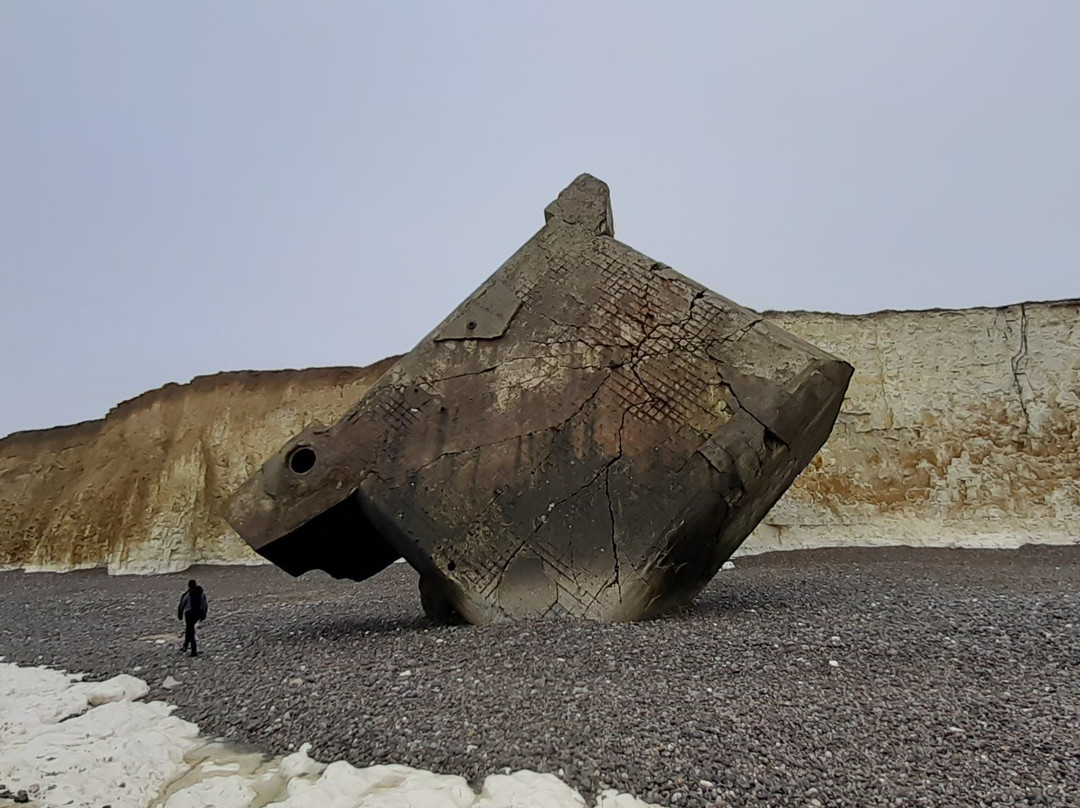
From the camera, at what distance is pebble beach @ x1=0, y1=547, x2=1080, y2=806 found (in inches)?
95.7

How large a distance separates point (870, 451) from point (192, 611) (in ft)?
38.0

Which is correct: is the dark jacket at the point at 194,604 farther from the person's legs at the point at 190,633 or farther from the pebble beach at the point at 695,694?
the pebble beach at the point at 695,694

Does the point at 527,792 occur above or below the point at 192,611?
below

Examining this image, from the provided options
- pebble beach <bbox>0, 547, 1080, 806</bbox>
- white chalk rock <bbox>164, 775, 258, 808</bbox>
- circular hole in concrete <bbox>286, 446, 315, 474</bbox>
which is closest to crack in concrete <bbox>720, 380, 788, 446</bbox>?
pebble beach <bbox>0, 547, 1080, 806</bbox>

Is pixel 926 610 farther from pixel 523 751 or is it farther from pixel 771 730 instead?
pixel 523 751

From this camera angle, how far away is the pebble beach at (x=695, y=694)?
7.98 ft

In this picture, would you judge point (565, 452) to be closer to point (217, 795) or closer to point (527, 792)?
point (527, 792)

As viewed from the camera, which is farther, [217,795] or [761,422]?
[761,422]

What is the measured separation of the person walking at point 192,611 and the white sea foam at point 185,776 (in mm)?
1258

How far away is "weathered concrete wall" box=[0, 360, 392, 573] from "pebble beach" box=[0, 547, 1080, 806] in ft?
32.6

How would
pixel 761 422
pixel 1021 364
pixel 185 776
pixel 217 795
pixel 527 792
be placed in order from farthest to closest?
pixel 1021 364 → pixel 761 422 → pixel 185 776 → pixel 217 795 → pixel 527 792

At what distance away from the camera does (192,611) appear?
477 cm

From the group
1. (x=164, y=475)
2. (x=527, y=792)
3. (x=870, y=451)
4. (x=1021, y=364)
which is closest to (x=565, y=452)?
(x=527, y=792)

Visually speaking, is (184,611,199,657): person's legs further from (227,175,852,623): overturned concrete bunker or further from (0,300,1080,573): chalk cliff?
(0,300,1080,573): chalk cliff
